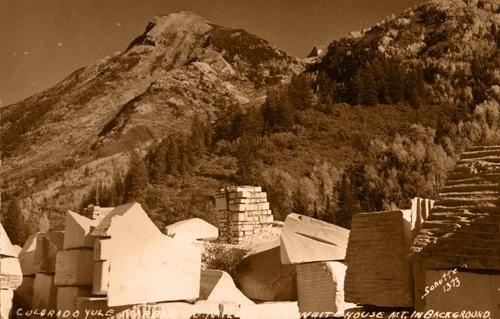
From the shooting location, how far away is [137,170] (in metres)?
30.9

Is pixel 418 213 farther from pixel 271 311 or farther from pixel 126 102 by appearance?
pixel 126 102

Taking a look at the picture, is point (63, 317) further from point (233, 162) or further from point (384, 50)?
point (384, 50)

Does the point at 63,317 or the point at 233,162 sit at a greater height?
the point at 233,162

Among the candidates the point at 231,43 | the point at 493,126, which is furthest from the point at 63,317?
the point at 231,43

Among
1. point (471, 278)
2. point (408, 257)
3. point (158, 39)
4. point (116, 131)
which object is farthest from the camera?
point (158, 39)

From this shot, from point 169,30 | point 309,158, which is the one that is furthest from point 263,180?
point 169,30

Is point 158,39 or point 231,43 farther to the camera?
point 158,39

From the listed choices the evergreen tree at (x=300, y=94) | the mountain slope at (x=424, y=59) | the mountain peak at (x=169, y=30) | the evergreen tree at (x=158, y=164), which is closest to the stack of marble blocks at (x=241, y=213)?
the evergreen tree at (x=158, y=164)

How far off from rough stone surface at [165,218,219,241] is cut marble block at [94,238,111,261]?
3360mm

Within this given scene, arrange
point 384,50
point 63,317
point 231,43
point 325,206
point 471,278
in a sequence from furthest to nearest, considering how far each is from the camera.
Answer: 1. point 231,43
2. point 384,50
3. point 325,206
4. point 63,317
5. point 471,278

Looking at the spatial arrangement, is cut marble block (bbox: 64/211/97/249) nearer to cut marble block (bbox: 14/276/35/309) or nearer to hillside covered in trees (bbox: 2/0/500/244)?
cut marble block (bbox: 14/276/35/309)

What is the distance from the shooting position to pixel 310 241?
677 centimetres

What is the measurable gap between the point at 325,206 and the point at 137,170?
13485mm

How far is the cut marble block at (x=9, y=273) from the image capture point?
213 inches
